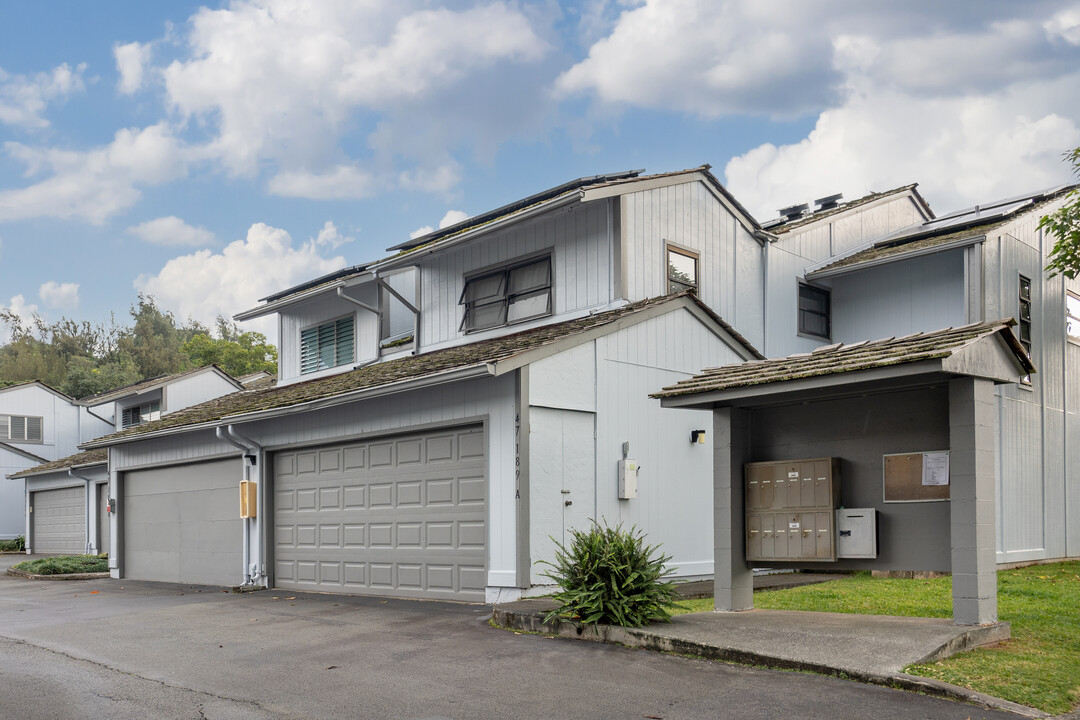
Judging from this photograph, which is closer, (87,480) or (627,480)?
(627,480)

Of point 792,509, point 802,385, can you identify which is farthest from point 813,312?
point 802,385

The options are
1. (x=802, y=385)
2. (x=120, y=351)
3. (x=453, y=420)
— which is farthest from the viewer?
(x=120, y=351)

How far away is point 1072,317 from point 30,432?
36757 mm

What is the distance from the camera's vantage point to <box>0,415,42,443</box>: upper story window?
37.4m

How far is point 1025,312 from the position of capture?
17.6m

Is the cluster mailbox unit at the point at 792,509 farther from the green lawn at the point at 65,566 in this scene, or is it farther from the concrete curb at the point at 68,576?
the green lawn at the point at 65,566

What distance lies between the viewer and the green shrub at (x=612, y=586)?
9086mm

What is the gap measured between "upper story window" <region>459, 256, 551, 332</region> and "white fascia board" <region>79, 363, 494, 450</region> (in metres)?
3.24

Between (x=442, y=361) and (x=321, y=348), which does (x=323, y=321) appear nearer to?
(x=321, y=348)

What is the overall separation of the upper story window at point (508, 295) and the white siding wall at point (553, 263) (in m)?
0.18

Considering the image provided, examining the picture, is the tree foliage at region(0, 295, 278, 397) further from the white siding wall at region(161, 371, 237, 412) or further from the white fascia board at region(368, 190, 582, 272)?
the white fascia board at region(368, 190, 582, 272)

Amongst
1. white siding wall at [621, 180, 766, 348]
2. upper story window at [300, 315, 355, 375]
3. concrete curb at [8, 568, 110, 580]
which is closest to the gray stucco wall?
white siding wall at [621, 180, 766, 348]

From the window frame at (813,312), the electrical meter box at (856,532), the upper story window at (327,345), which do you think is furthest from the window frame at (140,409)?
the electrical meter box at (856,532)

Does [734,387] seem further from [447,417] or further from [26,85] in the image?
[26,85]
